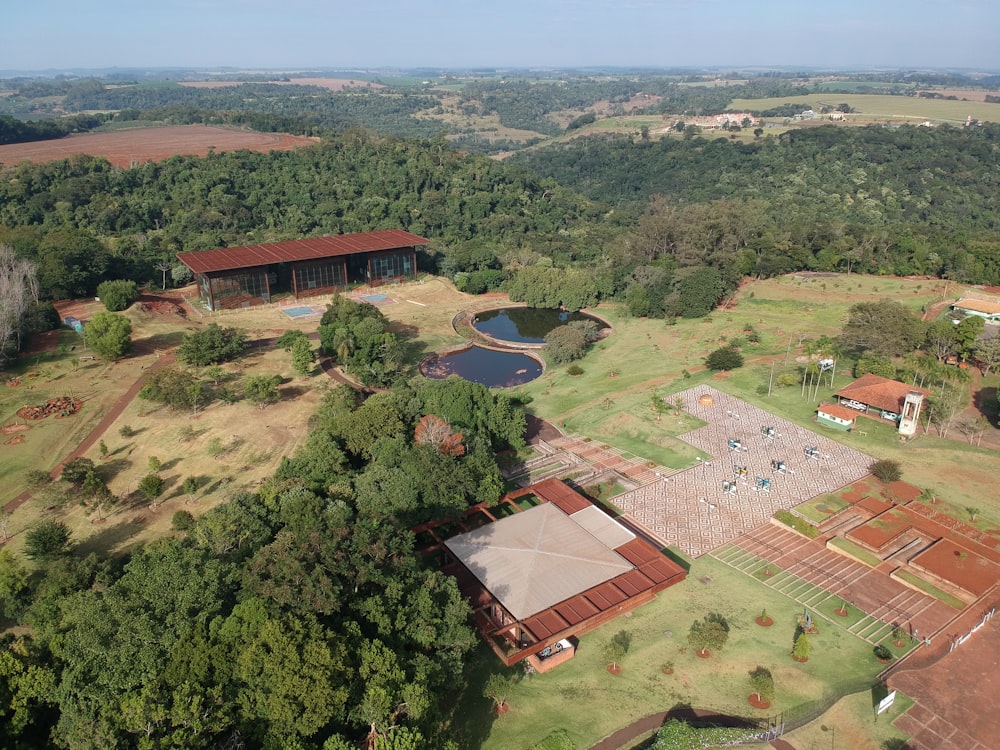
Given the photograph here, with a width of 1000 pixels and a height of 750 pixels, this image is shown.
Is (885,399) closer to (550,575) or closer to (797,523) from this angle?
(797,523)

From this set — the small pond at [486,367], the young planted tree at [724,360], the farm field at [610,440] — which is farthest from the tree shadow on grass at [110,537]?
the young planted tree at [724,360]

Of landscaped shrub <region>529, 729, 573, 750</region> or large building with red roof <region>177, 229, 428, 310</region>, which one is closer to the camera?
landscaped shrub <region>529, 729, 573, 750</region>

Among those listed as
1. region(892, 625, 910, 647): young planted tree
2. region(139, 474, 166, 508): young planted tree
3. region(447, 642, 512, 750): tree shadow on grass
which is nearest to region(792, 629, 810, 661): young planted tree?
region(892, 625, 910, 647): young planted tree

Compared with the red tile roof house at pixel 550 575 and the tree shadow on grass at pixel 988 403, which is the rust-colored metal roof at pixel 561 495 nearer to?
the red tile roof house at pixel 550 575

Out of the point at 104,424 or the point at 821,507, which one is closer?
the point at 821,507

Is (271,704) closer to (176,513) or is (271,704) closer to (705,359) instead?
(176,513)

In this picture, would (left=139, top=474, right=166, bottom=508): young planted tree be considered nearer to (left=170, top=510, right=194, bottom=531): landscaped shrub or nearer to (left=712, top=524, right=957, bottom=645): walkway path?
(left=170, top=510, right=194, bottom=531): landscaped shrub

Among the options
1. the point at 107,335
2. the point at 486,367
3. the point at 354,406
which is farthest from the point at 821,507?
the point at 107,335
